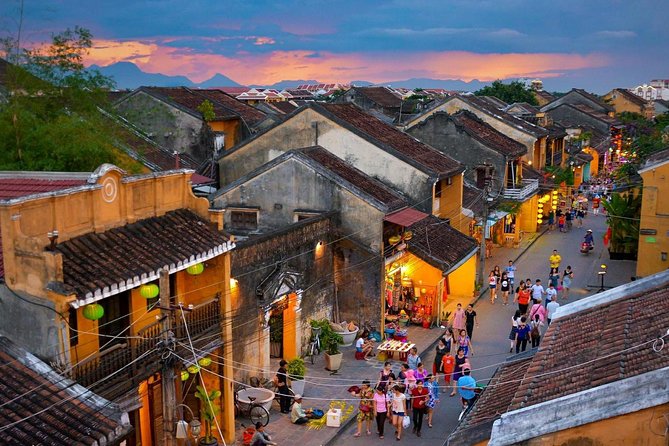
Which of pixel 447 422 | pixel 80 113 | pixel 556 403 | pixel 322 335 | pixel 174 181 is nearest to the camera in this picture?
pixel 556 403

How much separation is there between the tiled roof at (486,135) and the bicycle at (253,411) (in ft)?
70.9

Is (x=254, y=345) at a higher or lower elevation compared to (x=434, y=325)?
higher

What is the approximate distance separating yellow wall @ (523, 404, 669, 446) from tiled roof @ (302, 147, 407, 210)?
13503mm

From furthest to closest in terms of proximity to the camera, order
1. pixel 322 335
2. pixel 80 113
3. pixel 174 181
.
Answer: pixel 80 113 → pixel 322 335 → pixel 174 181

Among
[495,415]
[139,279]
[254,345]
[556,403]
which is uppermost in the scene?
[139,279]

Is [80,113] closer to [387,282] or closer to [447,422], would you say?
[387,282]

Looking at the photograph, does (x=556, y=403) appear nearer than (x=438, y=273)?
Yes

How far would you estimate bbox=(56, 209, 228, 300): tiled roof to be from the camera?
1097 cm

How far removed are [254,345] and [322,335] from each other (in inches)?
136

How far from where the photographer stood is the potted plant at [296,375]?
57.2ft

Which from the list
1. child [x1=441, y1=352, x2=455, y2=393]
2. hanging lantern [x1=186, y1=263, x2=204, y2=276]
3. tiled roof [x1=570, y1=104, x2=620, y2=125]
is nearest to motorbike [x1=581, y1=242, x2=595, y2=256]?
child [x1=441, y1=352, x2=455, y2=393]

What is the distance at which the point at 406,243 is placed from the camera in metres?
23.3

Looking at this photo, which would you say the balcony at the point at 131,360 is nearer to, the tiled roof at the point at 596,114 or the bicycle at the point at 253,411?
the bicycle at the point at 253,411

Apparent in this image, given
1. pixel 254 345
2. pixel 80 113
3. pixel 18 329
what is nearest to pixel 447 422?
pixel 254 345
